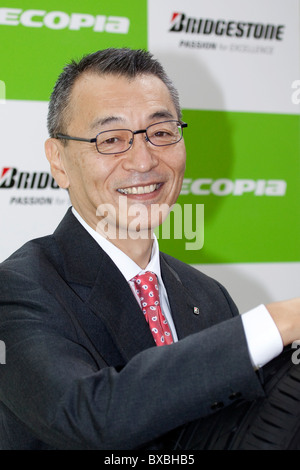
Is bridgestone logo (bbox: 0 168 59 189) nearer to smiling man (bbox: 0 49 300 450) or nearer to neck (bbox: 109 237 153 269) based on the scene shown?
smiling man (bbox: 0 49 300 450)

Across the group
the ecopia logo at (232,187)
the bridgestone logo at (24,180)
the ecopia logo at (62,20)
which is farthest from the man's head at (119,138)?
the ecopia logo at (232,187)

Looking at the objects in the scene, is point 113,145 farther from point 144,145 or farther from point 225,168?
point 225,168

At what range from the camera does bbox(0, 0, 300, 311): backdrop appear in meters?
2.82

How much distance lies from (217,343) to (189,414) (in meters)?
0.13

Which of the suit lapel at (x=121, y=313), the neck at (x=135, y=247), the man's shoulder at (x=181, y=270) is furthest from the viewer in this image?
the man's shoulder at (x=181, y=270)

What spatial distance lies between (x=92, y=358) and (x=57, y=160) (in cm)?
72

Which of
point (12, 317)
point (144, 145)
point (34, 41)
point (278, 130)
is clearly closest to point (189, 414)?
point (12, 317)

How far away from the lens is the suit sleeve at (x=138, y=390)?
1.06 m

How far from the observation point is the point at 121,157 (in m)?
1.68

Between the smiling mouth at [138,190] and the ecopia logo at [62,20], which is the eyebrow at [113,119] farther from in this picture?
the ecopia logo at [62,20]

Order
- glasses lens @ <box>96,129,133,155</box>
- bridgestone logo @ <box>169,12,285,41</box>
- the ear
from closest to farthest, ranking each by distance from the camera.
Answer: glasses lens @ <box>96,129,133,155</box> → the ear → bridgestone logo @ <box>169,12,285,41</box>

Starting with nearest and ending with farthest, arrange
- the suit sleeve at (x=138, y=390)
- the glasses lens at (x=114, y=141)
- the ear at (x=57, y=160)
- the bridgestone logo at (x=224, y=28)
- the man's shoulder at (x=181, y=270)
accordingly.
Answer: the suit sleeve at (x=138, y=390) < the glasses lens at (x=114, y=141) < the ear at (x=57, y=160) < the man's shoulder at (x=181, y=270) < the bridgestone logo at (x=224, y=28)

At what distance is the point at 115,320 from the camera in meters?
1.54

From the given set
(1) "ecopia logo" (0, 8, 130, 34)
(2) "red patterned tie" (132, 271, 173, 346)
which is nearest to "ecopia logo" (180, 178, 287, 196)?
(1) "ecopia logo" (0, 8, 130, 34)
